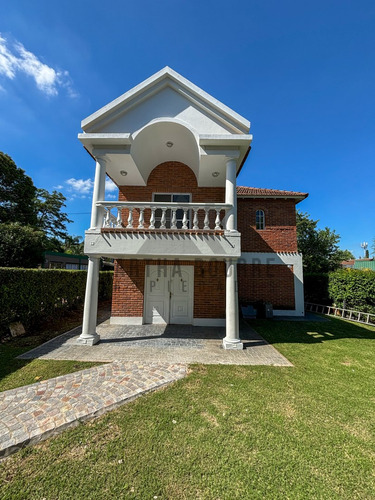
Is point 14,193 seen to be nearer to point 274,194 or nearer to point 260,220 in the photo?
point 260,220

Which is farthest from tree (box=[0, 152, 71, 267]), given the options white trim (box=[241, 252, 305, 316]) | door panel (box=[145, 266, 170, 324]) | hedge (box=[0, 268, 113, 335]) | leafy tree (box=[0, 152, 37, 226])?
white trim (box=[241, 252, 305, 316])

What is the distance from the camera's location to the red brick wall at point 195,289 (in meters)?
8.43

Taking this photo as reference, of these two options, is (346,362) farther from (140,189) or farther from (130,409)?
(140,189)

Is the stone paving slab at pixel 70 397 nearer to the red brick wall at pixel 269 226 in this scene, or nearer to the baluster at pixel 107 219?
the baluster at pixel 107 219

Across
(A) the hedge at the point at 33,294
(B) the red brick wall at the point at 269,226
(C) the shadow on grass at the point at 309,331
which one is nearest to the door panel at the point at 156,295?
(A) the hedge at the point at 33,294

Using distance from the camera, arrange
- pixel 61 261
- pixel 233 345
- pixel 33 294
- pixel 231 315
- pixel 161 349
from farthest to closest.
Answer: pixel 61 261
pixel 33 294
pixel 231 315
pixel 233 345
pixel 161 349

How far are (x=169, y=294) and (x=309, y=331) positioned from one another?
19.0ft

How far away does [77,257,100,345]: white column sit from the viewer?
6.01 m

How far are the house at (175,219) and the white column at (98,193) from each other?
0.03 metres

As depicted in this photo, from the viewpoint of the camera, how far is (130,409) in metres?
3.24

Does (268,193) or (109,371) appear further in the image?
(268,193)

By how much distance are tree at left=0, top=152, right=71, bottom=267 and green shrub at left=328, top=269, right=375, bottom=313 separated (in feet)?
70.0

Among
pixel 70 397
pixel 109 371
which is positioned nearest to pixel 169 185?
pixel 109 371

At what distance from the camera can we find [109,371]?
4391 mm
